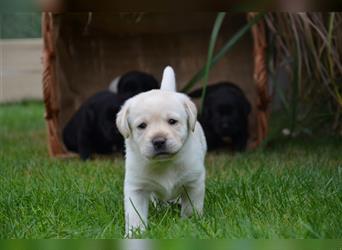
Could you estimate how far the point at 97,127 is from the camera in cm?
332

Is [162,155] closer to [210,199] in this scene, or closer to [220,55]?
[210,199]

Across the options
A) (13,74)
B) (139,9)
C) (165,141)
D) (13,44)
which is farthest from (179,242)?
(13,74)

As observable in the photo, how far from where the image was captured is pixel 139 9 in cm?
51

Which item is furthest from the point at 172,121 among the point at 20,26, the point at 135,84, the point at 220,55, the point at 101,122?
the point at 20,26

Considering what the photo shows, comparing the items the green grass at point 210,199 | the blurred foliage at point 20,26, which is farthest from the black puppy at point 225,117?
the blurred foliage at point 20,26

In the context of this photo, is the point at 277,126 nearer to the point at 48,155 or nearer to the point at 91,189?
the point at 48,155

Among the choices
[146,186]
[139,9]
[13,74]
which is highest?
[139,9]

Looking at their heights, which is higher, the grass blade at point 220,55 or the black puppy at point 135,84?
the grass blade at point 220,55

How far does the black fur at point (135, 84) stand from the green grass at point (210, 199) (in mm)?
443

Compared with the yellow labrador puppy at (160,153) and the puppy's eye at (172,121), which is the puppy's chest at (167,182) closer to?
the yellow labrador puppy at (160,153)

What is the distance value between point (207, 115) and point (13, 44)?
3685mm

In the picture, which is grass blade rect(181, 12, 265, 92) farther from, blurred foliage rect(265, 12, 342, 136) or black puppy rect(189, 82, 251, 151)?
black puppy rect(189, 82, 251, 151)

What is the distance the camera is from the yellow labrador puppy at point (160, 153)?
5.11ft

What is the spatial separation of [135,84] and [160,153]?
1896mm
